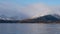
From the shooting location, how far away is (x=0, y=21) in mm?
147875

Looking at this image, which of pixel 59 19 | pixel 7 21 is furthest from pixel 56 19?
Answer: pixel 7 21

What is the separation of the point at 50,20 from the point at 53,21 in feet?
32.9

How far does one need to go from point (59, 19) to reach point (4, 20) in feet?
180

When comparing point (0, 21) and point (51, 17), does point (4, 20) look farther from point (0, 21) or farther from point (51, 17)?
point (51, 17)

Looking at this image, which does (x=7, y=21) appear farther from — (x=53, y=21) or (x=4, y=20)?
(x=53, y=21)

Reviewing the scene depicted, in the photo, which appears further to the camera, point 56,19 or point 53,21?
point 53,21

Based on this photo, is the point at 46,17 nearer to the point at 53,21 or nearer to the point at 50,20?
the point at 50,20

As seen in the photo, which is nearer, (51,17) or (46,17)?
(46,17)

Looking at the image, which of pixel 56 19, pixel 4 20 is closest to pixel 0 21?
pixel 4 20

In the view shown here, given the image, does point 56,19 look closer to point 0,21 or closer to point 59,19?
point 59,19

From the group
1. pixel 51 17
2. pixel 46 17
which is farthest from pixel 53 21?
pixel 46 17

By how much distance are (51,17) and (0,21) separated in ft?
172

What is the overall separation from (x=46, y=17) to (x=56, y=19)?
11713 millimetres

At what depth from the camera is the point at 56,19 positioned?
150875 mm
